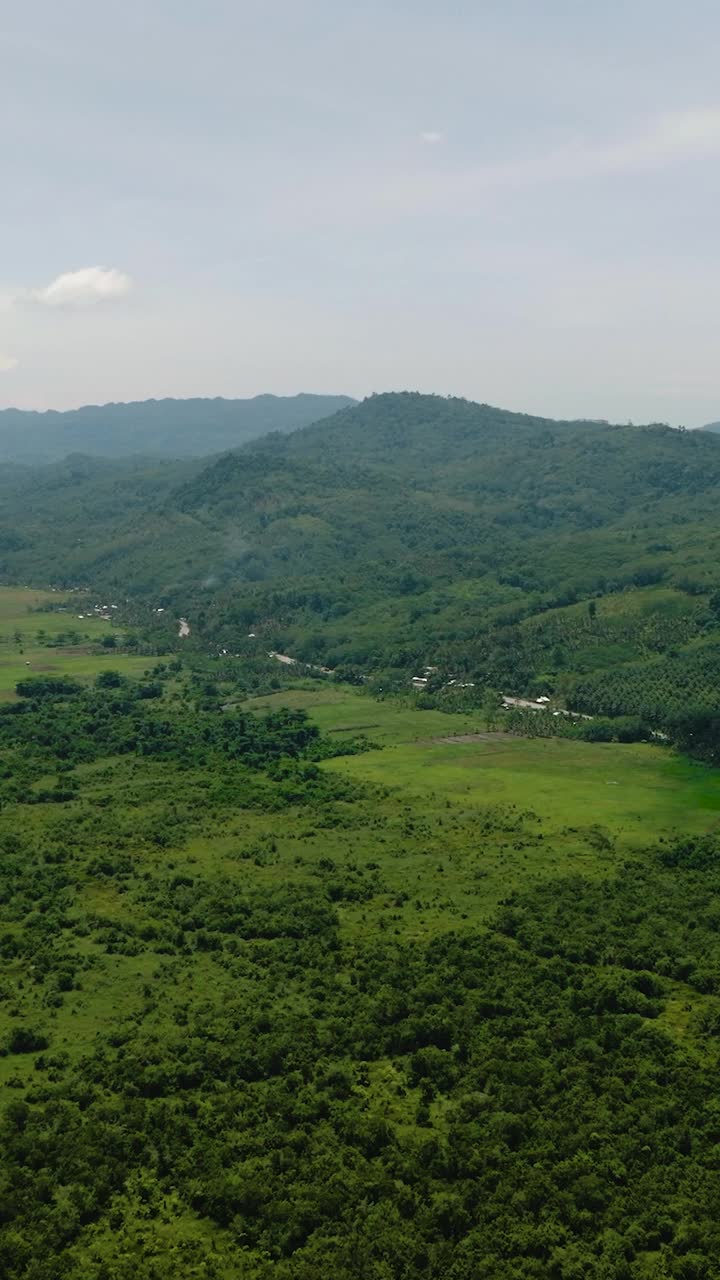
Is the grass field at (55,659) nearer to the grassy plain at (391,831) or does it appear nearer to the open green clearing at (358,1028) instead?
the grassy plain at (391,831)

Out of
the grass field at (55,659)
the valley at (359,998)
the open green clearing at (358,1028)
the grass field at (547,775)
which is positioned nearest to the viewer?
the open green clearing at (358,1028)

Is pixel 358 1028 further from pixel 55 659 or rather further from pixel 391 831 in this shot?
pixel 55 659

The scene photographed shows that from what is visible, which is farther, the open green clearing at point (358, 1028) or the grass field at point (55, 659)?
the grass field at point (55, 659)

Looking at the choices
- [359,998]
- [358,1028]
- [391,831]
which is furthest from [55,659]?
[358,1028]

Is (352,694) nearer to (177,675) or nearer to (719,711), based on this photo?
(177,675)

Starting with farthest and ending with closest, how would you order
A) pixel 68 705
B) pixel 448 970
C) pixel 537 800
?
1. pixel 68 705
2. pixel 537 800
3. pixel 448 970

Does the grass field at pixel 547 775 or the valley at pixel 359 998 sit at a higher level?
the grass field at pixel 547 775

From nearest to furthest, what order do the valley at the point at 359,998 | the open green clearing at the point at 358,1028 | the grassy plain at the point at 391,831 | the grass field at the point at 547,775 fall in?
the open green clearing at the point at 358,1028 → the valley at the point at 359,998 → the grassy plain at the point at 391,831 → the grass field at the point at 547,775

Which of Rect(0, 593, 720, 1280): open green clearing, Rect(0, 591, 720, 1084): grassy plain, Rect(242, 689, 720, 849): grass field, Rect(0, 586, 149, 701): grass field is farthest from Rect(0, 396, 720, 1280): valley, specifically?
Rect(0, 586, 149, 701): grass field

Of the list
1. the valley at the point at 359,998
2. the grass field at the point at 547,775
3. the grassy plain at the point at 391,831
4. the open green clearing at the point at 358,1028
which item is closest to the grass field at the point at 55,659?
the valley at the point at 359,998

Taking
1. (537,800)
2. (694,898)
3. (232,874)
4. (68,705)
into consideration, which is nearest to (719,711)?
(537,800)

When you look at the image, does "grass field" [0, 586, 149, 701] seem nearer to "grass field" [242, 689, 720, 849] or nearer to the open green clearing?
"grass field" [242, 689, 720, 849]
